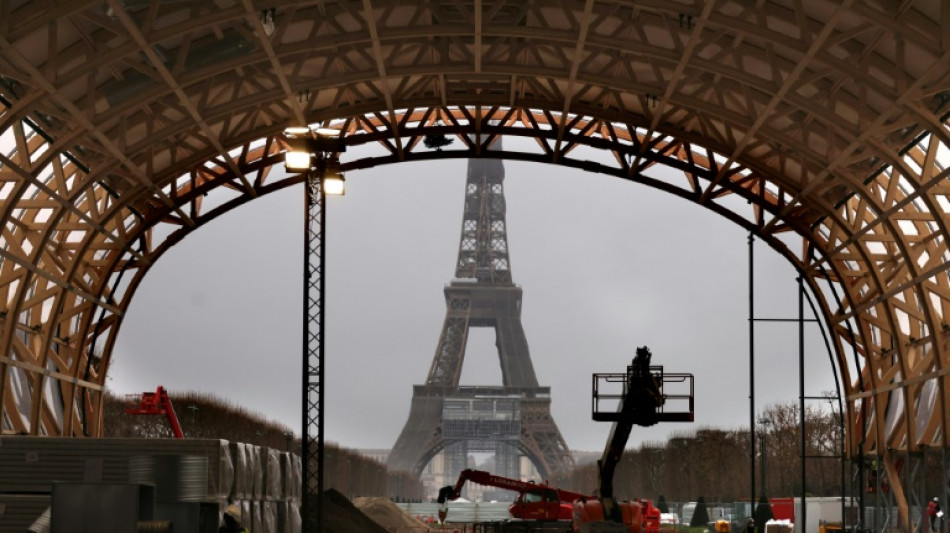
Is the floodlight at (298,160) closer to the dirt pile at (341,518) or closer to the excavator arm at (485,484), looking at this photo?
the dirt pile at (341,518)

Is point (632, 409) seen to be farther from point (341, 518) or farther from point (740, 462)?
point (740, 462)

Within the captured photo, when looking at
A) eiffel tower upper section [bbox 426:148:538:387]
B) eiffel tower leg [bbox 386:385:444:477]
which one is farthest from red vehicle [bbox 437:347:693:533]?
eiffel tower upper section [bbox 426:148:538:387]

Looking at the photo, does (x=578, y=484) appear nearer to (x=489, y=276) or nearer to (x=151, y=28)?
(x=489, y=276)

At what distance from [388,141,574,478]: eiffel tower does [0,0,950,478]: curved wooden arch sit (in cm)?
8362

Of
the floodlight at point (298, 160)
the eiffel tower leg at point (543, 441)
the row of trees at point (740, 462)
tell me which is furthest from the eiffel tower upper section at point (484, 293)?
the floodlight at point (298, 160)

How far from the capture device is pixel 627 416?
4012 cm

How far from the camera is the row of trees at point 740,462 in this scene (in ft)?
319

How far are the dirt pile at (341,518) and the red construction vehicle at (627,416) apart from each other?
6263mm

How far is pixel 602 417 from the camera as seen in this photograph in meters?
42.0

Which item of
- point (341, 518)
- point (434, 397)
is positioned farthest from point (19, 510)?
point (434, 397)

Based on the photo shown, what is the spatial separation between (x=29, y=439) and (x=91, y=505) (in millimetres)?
10551

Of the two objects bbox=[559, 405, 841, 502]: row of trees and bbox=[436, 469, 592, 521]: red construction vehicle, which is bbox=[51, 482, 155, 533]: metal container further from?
bbox=[559, 405, 841, 502]: row of trees

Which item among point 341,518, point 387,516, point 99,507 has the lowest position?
point 387,516

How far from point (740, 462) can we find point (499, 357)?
53.2 meters
